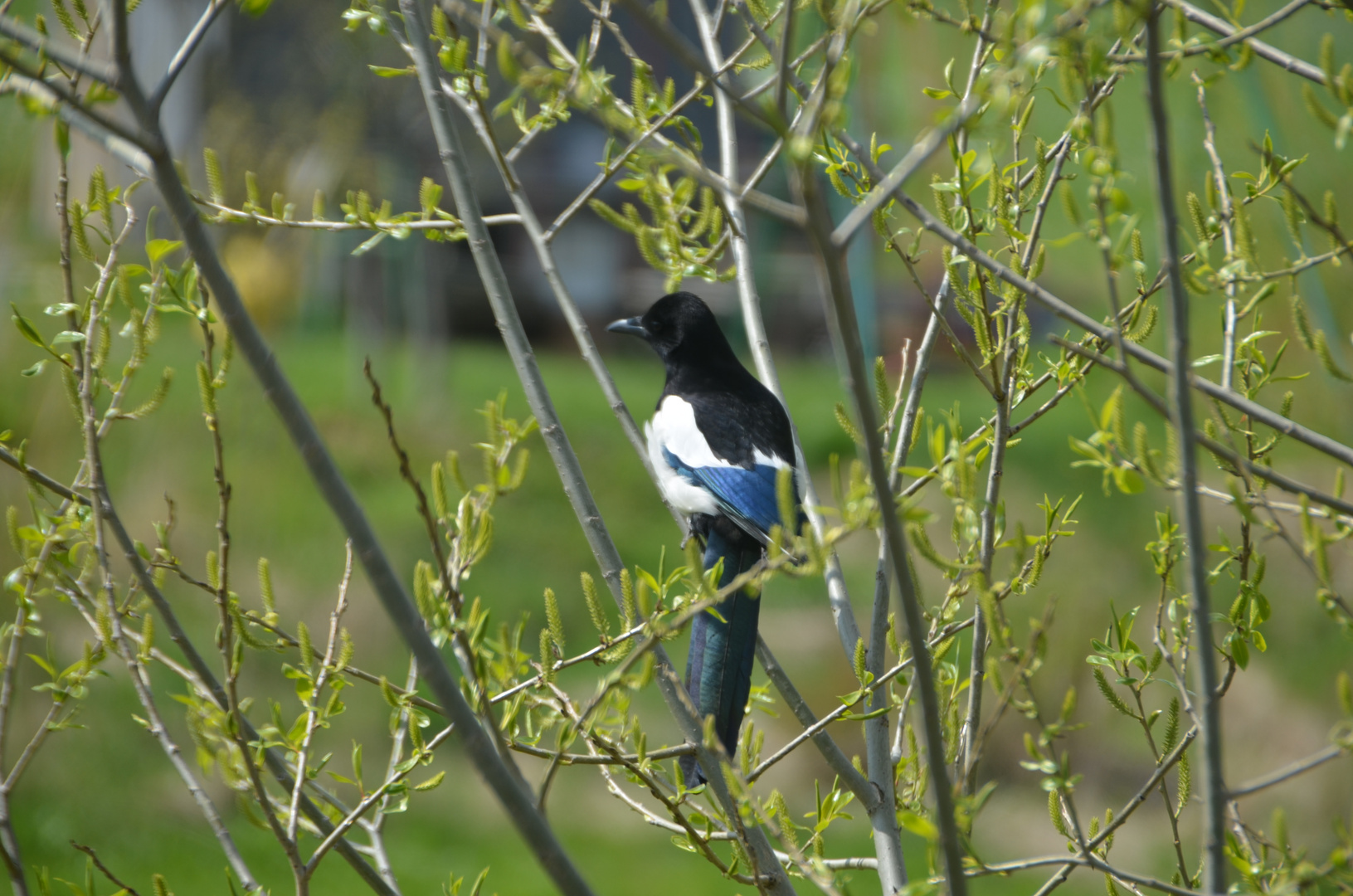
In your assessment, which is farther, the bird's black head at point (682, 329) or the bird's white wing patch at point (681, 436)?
the bird's black head at point (682, 329)

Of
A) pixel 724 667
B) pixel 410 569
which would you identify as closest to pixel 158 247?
pixel 724 667

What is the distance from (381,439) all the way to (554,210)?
3.78 meters

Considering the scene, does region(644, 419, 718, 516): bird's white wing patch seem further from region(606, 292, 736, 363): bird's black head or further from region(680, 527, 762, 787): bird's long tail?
region(680, 527, 762, 787): bird's long tail

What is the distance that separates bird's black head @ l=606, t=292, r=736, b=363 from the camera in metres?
2.79

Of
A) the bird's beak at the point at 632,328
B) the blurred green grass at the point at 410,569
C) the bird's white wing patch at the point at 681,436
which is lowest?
the blurred green grass at the point at 410,569

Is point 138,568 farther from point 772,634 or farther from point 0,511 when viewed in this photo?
point 772,634

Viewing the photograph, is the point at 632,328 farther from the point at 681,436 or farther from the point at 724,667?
the point at 724,667

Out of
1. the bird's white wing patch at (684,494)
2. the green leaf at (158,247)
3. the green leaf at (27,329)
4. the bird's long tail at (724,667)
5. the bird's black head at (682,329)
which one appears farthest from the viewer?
the bird's black head at (682,329)

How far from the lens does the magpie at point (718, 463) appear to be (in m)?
1.65

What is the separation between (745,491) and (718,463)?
0.44 ft

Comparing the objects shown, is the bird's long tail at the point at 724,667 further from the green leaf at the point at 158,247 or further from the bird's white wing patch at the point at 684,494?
the green leaf at the point at 158,247

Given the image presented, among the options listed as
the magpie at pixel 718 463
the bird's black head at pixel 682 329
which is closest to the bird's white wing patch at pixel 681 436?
the magpie at pixel 718 463

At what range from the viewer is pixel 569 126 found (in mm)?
10695

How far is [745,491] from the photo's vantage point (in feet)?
7.38
